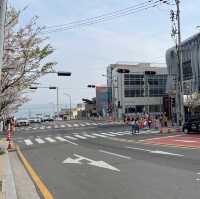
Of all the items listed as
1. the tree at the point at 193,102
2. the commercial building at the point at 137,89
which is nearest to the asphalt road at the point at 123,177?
the tree at the point at 193,102

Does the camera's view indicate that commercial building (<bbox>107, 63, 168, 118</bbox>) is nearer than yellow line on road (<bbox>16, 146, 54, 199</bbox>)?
No

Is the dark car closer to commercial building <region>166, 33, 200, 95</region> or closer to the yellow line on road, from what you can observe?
the yellow line on road

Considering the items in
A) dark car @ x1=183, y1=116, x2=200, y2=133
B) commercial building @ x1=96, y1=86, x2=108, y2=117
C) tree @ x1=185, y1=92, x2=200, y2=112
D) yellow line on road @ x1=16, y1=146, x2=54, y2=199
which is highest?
commercial building @ x1=96, y1=86, x2=108, y2=117

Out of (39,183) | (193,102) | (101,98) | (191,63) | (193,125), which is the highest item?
(191,63)

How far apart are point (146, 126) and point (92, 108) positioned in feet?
261

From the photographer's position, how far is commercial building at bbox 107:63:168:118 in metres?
96.1

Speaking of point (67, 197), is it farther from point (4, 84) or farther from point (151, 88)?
point (151, 88)

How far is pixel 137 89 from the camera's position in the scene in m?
98.6

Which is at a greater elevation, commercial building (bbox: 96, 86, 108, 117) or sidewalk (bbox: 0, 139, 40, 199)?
commercial building (bbox: 96, 86, 108, 117)

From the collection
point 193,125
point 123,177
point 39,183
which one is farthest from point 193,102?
point 39,183

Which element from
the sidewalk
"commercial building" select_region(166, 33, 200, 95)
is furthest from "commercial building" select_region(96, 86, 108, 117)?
the sidewalk

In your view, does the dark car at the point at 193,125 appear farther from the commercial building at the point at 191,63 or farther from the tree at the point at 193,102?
the commercial building at the point at 191,63

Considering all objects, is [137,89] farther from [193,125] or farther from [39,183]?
[39,183]

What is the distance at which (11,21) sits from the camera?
1579 centimetres
